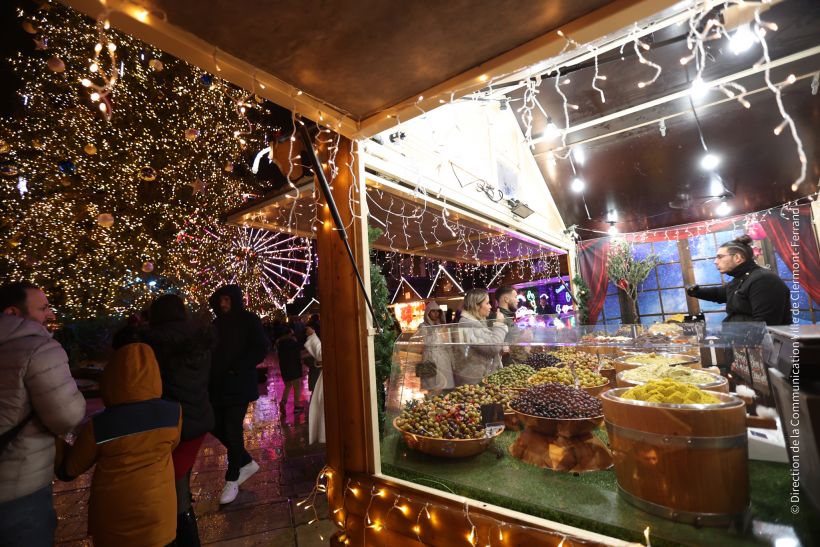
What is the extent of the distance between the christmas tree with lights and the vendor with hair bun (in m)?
4.74

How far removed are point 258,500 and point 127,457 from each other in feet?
5.94

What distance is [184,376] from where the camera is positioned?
264 centimetres

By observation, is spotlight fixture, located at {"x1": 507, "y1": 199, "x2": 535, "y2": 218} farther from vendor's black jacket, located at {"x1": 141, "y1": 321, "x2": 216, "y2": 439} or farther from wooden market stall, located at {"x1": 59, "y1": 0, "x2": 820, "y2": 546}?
vendor's black jacket, located at {"x1": 141, "y1": 321, "x2": 216, "y2": 439}

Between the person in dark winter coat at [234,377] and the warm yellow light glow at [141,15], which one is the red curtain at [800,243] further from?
the warm yellow light glow at [141,15]

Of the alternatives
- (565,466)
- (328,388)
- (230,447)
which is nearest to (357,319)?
(328,388)

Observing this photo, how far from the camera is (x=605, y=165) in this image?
8.53m

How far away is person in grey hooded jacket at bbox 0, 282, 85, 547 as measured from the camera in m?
1.81

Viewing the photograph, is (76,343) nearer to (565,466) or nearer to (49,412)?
(49,412)

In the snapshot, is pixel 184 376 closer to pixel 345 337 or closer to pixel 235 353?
pixel 235 353

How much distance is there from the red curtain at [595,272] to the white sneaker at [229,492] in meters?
9.86

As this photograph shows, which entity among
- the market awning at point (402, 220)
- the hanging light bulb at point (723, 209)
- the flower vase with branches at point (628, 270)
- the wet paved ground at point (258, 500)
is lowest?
the wet paved ground at point (258, 500)

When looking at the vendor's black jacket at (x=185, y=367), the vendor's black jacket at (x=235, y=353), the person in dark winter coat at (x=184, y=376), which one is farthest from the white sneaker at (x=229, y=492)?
the vendor's black jacket at (x=185, y=367)

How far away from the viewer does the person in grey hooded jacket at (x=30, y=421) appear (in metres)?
1.81

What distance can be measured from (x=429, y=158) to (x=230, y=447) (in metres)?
3.76
